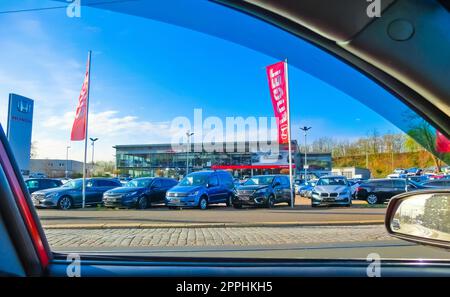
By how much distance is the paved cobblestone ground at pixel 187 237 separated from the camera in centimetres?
189

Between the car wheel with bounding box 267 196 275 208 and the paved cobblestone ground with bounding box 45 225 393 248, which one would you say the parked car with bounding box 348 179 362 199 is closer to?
the paved cobblestone ground with bounding box 45 225 393 248

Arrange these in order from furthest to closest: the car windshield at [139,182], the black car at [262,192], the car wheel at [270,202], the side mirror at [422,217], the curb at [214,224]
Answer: the car wheel at [270,202]
the black car at [262,192]
the curb at [214,224]
the car windshield at [139,182]
the side mirror at [422,217]

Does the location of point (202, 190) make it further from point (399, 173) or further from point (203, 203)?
point (399, 173)

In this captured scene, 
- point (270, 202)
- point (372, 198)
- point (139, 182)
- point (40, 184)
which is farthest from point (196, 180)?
point (270, 202)

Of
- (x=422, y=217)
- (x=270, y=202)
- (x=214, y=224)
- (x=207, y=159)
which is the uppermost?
(x=207, y=159)

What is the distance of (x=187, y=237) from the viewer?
2303 millimetres

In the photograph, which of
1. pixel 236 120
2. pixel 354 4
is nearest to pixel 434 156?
pixel 354 4

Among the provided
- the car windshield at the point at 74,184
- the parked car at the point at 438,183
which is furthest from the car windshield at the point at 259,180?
the car windshield at the point at 74,184

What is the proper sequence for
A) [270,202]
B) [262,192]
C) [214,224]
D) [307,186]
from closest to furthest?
[307,186], [262,192], [214,224], [270,202]

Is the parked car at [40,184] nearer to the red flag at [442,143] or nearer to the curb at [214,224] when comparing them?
the curb at [214,224]

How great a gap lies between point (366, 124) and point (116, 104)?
3.67 ft

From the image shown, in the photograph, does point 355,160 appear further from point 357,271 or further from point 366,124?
point 357,271

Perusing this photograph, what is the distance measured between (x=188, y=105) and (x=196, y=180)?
22.6 inches
